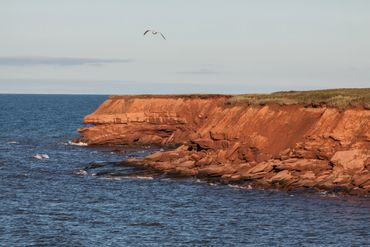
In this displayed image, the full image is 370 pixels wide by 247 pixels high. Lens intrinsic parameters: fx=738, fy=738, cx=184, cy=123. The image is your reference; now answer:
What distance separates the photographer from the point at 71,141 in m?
103

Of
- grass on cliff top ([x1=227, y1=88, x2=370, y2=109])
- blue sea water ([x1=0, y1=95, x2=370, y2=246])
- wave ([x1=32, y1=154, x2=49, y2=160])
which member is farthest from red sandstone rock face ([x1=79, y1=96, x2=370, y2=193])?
wave ([x1=32, y1=154, x2=49, y2=160])

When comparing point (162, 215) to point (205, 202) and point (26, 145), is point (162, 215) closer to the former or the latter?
point (205, 202)

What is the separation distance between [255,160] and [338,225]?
2197cm

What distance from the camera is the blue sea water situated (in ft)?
137

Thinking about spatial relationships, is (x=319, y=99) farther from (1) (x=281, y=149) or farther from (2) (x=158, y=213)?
(2) (x=158, y=213)

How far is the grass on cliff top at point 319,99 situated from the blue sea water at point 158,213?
12.9m

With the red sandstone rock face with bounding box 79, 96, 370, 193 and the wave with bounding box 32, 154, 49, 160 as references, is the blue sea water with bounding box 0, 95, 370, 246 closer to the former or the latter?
the red sandstone rock face with bounding box 79, 96, 370, 193

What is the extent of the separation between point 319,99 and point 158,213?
26.5 m

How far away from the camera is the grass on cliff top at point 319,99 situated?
6557 centimetres

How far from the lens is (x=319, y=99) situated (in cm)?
7006

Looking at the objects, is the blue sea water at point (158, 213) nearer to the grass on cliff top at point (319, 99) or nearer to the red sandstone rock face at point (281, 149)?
the red sandstone rock face at point (281, 149)

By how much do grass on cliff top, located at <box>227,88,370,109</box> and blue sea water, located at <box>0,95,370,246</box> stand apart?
12.9 meters

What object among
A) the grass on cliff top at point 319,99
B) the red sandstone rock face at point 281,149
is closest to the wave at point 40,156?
the red sandstone rock face at point 281,149

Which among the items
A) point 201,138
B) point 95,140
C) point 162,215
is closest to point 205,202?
point 162,215
